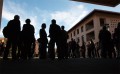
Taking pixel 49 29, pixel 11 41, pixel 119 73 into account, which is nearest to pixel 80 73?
pixel 119 73

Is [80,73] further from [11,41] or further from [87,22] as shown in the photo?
[87,22]

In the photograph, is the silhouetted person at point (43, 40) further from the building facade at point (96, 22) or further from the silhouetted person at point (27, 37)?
the building facade at point (96, 22)

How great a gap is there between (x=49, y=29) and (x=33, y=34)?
0.83 metres

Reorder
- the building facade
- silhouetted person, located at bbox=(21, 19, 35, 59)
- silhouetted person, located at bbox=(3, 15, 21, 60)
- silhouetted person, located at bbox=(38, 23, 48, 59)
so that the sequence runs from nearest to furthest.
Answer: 1. silhouetted person, located at bbox=(3, 15, 21, 60)
2. silhouetted person, located at bbox=(21, 19, 35, 59)
3. silhouetted person, located at bbox=(38, 23, 48, 59)
4. the building facade

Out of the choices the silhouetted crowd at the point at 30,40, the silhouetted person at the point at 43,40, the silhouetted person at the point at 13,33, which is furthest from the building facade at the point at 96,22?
the silhouetted person at the point at 13,33

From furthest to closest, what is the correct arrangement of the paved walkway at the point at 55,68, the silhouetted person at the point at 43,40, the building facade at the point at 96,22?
the building facade at the point at 96,22, the silhouetted person at the point at 43,40, the paved walkway at the point at 55,68

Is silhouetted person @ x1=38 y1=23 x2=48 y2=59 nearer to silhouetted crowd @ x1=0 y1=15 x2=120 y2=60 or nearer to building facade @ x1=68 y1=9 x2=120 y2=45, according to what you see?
silhouetted crowd @ x1=0 y1=15 x2=120 y2=60

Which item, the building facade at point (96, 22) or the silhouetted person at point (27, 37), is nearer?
the silhouetted person at point (27, 37)

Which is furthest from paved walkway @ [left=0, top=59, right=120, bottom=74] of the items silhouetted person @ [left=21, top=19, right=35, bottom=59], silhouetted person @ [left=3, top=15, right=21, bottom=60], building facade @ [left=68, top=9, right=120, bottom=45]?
building facade @ [left=68, top=9, right=120, bottom=45]

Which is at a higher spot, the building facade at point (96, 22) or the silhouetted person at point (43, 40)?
the building facade at point (96, 22)

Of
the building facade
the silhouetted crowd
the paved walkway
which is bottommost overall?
the paved walkway

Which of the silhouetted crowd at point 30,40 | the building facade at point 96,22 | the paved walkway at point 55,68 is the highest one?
the building facade at point 96,22

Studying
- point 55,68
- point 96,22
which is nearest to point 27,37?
point 55,68

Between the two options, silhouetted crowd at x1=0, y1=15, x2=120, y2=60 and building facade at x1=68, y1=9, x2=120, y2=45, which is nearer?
silhouetted crowd at x1=0, y1=15, x2=120, y2=60
